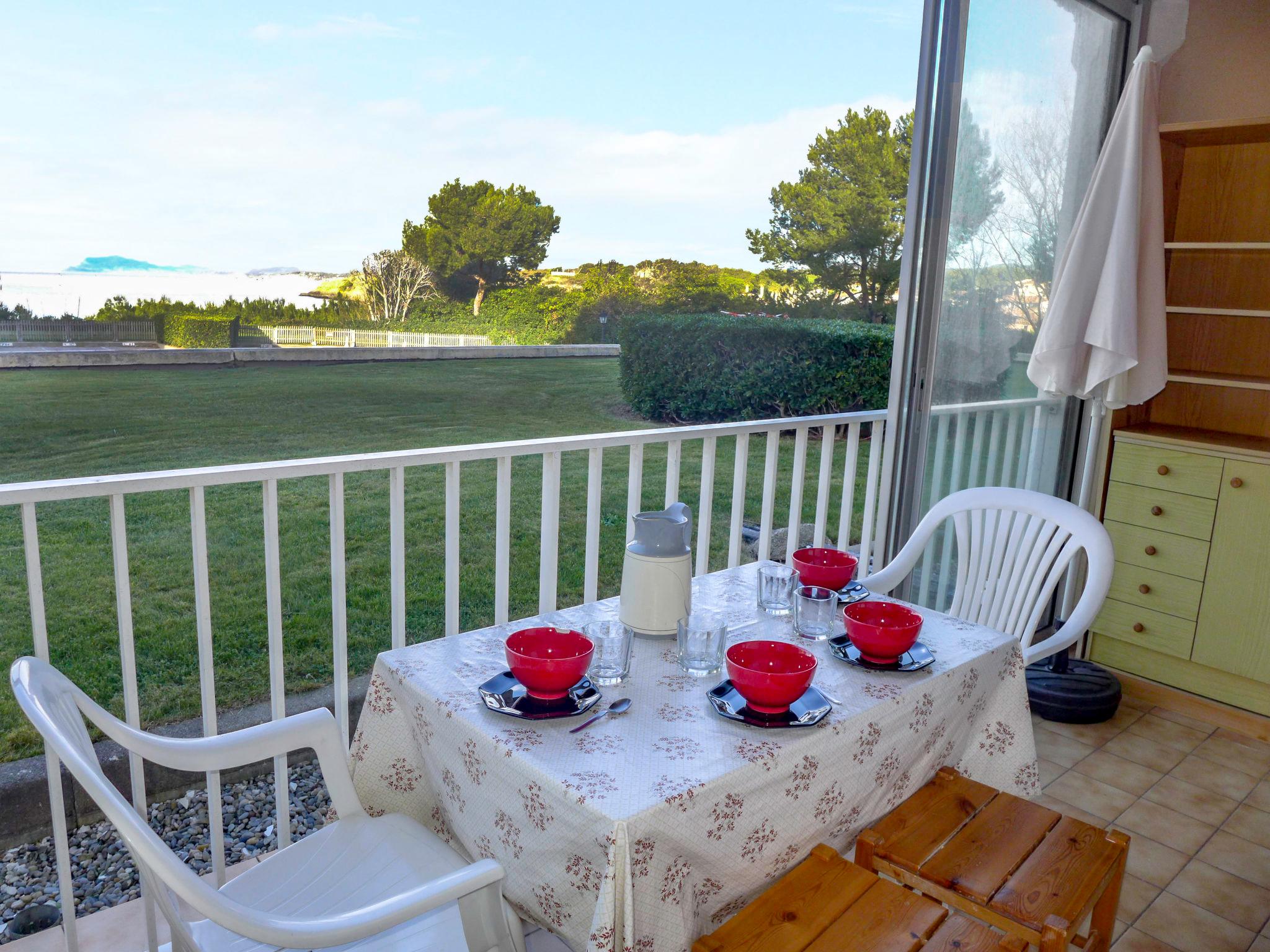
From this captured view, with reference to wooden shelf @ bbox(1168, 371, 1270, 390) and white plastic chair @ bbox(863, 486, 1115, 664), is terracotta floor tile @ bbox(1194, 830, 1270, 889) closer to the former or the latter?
white plastic chair @ bbox(863, 486, 1115, 664)

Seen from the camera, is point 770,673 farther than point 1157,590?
No

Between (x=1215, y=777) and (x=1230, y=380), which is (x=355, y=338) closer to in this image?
(x=1230, y=380)

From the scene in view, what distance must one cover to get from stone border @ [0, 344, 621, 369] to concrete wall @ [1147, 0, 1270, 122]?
6112 millimetres

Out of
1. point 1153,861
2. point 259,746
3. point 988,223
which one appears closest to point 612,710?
point 259,746

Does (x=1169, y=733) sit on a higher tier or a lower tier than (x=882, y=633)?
lower

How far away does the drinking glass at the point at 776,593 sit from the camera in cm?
158

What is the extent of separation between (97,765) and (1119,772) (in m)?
2.52

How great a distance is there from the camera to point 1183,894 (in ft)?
6.27

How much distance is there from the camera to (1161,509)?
2.85m

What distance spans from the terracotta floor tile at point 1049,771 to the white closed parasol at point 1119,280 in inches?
43.5

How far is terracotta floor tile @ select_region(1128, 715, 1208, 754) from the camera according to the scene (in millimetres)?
2646

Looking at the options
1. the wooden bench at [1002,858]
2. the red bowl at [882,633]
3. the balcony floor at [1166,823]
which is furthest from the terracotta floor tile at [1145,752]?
the red bowl at [882,633]

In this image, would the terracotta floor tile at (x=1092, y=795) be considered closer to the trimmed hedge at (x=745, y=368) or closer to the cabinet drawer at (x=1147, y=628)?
the cabinet drawer at (x=1147, y=628)

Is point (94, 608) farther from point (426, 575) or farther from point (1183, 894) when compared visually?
point (1183, 894)
